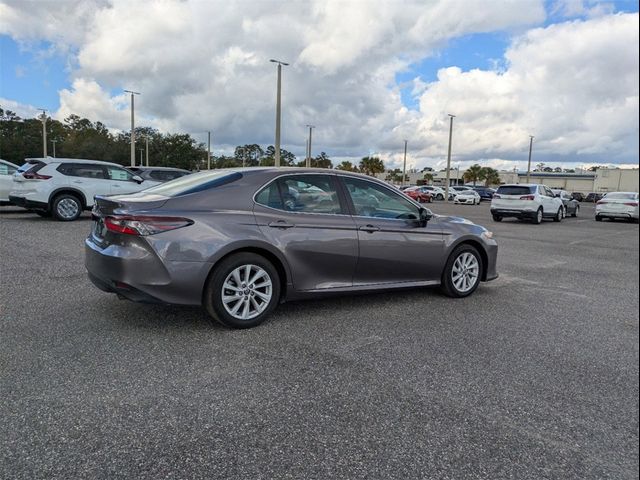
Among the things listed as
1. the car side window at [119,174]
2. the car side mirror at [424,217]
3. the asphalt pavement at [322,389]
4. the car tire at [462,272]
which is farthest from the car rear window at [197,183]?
the car side window at [119,174]

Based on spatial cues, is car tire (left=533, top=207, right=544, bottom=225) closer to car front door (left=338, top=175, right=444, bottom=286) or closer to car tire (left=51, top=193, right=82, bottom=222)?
car front door (left=338, top=175, right=444, bottom=286)

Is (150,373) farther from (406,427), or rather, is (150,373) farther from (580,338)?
(580,338)

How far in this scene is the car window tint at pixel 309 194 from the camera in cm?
462

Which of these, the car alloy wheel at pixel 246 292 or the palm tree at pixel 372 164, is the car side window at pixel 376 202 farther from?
the palm tree at pixel 372 164

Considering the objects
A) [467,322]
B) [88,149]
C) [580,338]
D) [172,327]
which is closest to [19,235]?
[172,327]

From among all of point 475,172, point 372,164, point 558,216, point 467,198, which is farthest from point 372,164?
point 558,216

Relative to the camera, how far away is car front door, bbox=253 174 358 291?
4445mm

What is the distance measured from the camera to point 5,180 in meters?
12.9

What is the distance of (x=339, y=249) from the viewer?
15.5 ft

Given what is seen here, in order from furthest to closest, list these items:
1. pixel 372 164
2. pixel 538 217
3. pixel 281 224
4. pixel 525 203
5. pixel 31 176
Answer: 1. pixel 372 164
2. pixel 538 217
3. pixel 525 203
4. pixel 31 176
5. pixel 281 224

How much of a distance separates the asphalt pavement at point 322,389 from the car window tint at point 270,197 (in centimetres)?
113

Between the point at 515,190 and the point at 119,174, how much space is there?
1458cm

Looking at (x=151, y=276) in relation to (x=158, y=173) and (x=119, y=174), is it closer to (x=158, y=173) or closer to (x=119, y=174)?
(x=119, y=174)

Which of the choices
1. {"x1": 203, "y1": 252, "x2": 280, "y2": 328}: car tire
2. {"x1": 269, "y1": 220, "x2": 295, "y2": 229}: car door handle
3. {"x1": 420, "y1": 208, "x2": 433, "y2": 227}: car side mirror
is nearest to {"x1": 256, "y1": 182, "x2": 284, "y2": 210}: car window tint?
{"x1": 269, "y1": 220, "x2": 295, "y2": 229}: car door handle
